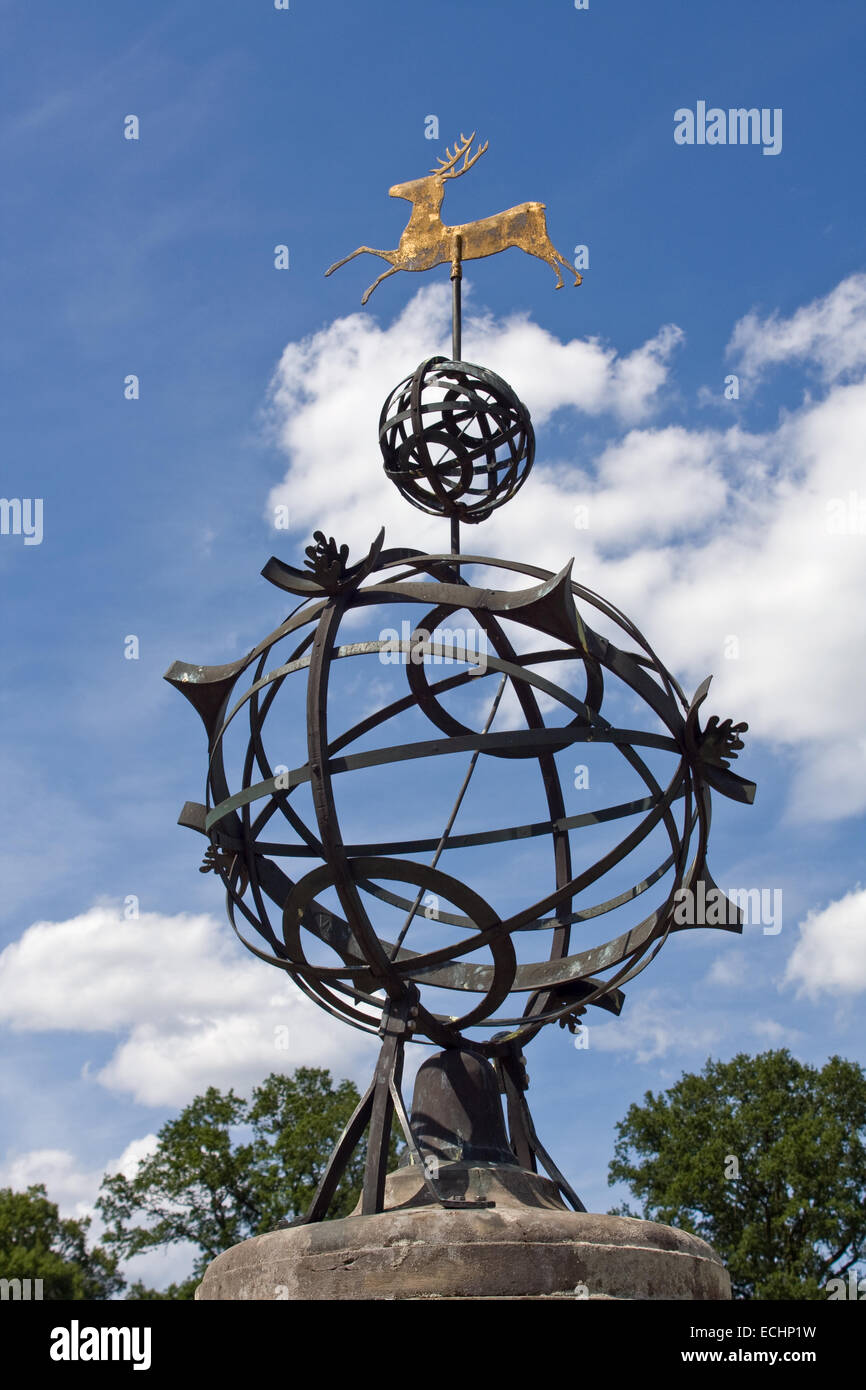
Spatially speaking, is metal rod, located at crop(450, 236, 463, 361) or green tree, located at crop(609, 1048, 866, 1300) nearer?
metal rod, located at crop(450, 236, 463, 361)

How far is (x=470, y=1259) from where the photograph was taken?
26.3ft

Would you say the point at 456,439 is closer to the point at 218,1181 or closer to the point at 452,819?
the point at 452,819

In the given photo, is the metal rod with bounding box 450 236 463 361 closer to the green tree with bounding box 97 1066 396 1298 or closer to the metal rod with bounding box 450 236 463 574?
the metal rod with bounding box 450 236 463 574

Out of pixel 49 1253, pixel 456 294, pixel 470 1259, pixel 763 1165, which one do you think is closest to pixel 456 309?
pixel 456 294

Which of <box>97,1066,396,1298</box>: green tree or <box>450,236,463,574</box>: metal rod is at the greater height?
<box>450,236,463,574</box>: metal rod

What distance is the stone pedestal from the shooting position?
802cm

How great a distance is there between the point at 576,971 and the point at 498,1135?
1.45 meters

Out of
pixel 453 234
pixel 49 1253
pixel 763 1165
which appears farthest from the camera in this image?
pixel 49 1253

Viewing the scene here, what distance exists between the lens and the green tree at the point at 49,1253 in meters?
33.8

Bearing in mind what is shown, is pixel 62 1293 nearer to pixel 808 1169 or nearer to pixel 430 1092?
pixel 808 1169

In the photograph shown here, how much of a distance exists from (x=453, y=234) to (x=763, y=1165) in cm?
2550

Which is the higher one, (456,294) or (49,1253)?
(456,294)

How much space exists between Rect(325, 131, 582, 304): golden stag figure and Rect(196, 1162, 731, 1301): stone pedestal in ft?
26.7

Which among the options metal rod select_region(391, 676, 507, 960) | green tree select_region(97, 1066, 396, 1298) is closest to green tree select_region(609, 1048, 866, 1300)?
green tree select_region(97, 1066, 396, 1298)
